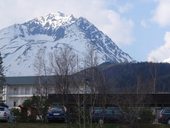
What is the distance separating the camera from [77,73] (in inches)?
1384

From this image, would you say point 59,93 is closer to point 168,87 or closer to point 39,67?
point 39,67

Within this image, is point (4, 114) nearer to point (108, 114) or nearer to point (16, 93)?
point (108, 114)

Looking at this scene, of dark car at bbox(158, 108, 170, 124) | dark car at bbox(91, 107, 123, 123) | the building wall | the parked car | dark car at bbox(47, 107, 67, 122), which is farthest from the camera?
the building wall

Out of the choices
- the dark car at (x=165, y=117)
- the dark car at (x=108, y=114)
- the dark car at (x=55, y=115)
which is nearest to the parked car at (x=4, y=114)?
the dark car at (x=55, y=115)

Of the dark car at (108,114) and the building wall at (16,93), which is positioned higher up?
the building wall at (16,93)

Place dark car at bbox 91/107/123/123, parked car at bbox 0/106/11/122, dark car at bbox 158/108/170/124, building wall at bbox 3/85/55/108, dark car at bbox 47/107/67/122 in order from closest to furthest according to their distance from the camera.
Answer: dark car at bbox 91/107/123/123
dark car at bbox 158/108/170/124
dark car at bbox 47/107/67/122
parked car at bbox 0/106/11/122
building wall at bbox 3/85/55/108

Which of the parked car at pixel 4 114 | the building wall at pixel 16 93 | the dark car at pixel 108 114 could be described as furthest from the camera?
the building wall at pixel 16 93

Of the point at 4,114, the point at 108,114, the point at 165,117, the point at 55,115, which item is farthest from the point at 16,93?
the point at 108,114

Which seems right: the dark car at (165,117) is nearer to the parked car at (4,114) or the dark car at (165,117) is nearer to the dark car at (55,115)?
the dark car at (55,115)

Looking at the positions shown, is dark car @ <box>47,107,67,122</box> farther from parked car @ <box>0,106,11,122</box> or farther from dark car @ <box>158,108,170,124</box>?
dark car @ <box>158,108,170,124</box>

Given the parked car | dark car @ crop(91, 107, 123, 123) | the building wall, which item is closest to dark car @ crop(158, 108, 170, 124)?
dark car @ crop(91, 107, 123, 123)

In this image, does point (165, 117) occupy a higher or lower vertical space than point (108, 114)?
lower

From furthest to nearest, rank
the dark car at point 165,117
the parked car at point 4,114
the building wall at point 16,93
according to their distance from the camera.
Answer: the building wall at point 16,93
the parked car at point 4,114
the dark car at point 165,117

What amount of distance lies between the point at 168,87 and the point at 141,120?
60.0 metres
